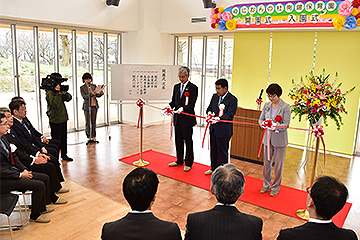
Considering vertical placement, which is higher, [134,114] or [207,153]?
[134,114]

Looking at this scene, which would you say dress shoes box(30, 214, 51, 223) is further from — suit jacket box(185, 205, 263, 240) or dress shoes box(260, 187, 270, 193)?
dress shoes box(260, 187, 270, 193)

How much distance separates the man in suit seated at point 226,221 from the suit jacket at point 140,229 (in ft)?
0.45

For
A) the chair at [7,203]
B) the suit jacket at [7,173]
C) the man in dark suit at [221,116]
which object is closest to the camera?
the chair at [7,203]

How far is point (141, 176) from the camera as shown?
6.20 ft

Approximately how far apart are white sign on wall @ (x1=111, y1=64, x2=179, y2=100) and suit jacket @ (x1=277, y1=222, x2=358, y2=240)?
6458 mm

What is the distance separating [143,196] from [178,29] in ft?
25.6

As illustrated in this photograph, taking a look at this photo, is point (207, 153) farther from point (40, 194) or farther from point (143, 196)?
point (143, 196)

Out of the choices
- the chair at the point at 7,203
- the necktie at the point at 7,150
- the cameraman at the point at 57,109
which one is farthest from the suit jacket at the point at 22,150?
the cameraman at the point at 57,109

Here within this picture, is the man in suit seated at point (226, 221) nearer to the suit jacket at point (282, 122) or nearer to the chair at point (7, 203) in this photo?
the chair at point (7, 203)

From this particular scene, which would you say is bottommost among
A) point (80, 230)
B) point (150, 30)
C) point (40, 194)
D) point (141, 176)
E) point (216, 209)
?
point (80, 230)

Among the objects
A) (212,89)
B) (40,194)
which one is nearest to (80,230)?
(40,194)

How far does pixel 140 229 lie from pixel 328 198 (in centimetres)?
111

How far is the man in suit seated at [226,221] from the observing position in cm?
182

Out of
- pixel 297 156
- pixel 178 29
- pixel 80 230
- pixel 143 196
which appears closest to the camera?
pixel 143 196
